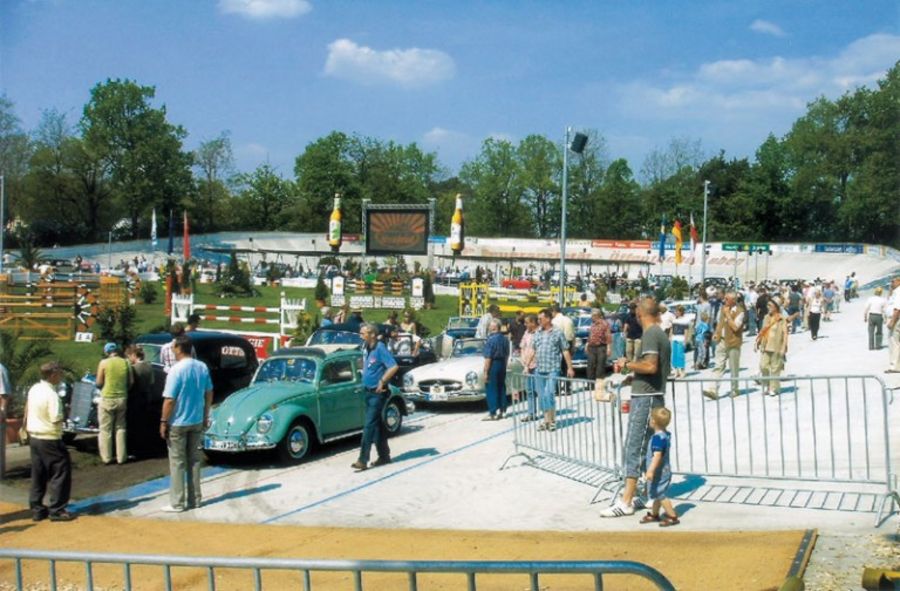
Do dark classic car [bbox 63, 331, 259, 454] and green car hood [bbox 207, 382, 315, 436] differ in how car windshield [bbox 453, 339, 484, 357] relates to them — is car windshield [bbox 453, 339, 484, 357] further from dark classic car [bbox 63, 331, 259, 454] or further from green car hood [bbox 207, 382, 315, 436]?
green car hood [bbox 207, 382, 315, 436]

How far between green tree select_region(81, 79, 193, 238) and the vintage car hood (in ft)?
234

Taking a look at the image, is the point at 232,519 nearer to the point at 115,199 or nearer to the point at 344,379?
the point at 344,379

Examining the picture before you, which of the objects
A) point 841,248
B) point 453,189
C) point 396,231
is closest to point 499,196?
point 453,189

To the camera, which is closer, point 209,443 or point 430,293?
point 209,443

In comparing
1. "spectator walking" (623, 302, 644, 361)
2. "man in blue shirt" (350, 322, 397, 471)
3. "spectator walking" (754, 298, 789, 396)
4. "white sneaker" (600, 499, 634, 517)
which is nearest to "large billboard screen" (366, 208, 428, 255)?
"spectator walking" (623, 302, 644, 361)

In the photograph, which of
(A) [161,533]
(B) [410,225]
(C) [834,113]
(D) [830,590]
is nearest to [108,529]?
(A) [161,533]

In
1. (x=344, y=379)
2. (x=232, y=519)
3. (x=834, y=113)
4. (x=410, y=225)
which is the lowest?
(x=232, y=519)

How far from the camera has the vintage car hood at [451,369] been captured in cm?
1603

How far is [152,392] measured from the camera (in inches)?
513

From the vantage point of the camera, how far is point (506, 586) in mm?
6281

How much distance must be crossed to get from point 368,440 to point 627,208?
9515cm

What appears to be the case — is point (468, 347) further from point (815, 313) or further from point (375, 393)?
point (815, 313)

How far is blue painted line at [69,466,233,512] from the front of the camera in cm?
1031

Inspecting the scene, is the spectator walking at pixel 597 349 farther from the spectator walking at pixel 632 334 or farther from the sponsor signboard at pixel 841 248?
the sponsor signboard at pixel 841 248
